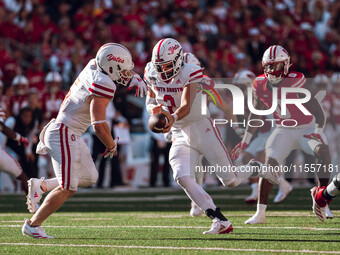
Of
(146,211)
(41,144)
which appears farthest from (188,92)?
(146,211)

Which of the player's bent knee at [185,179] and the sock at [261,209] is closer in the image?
the player's bent knee at [185,179]

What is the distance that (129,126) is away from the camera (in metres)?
13.7

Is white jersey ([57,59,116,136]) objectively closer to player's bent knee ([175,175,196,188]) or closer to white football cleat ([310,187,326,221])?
player's bent knee ([175,175,196,188])

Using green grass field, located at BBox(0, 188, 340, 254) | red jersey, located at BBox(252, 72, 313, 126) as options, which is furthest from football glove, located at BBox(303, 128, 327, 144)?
green grass field, located at BBox(0, 188, 340, 254)

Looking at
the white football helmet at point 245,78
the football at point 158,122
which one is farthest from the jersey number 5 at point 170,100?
the white football helmet at point 245,78

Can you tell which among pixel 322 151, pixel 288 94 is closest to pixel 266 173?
pixel 322 151

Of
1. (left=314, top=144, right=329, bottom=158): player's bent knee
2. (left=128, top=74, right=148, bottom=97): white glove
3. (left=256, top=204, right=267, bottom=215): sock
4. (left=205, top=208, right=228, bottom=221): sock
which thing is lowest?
(left=256, top=204, right=267, bottom=215): sock

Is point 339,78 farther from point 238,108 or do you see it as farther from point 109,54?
point 109,54

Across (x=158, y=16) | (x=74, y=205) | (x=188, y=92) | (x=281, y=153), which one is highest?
(x=158, y=16)

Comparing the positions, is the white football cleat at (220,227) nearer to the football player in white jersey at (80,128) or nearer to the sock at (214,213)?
the sock at (214,213)

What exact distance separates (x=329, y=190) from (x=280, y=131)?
45.2 inches

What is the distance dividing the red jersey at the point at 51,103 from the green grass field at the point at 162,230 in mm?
2635

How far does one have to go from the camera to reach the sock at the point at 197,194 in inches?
248

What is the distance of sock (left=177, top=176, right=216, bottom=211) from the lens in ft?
20.7
